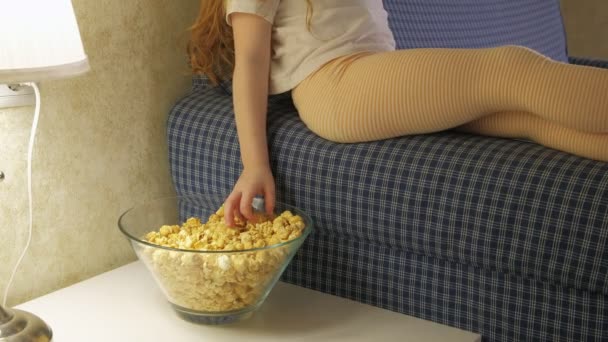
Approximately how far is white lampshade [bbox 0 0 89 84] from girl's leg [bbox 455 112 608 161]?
0.60m

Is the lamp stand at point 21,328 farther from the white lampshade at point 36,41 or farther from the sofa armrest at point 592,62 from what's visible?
the sofa armrest at point 592,62

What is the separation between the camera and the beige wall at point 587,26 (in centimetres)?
320

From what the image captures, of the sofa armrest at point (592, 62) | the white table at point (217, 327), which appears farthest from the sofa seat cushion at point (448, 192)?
the sofa armrest at point (592, 62)

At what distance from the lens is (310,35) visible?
1.29 meters

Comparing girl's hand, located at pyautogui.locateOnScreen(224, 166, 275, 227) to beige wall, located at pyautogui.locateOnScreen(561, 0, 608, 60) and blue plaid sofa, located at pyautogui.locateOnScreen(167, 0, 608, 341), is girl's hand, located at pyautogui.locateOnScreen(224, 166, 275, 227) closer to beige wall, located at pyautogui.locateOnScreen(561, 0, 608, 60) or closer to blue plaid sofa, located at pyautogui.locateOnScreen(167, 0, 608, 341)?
blue plaid sofa, located at pyautogui.locateOnScreen(167, 0, 608, 341)

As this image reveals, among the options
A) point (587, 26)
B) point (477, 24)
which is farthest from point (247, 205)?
point (587, 26)

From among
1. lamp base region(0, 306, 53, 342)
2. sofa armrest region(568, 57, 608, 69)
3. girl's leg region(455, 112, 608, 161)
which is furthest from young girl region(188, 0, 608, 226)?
sofa armrest region(568, 57, 608, 69)

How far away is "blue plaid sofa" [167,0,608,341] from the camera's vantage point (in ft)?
3.32

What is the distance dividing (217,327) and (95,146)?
0.41m

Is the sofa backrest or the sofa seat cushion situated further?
the sofa backrest

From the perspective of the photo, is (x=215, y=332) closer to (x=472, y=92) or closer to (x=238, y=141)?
(x=238, y=141)

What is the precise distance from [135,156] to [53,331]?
0.41 meters

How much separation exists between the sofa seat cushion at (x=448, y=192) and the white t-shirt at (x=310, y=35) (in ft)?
0.26

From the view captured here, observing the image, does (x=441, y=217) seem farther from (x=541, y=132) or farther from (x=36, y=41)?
(x=36, y=41)
